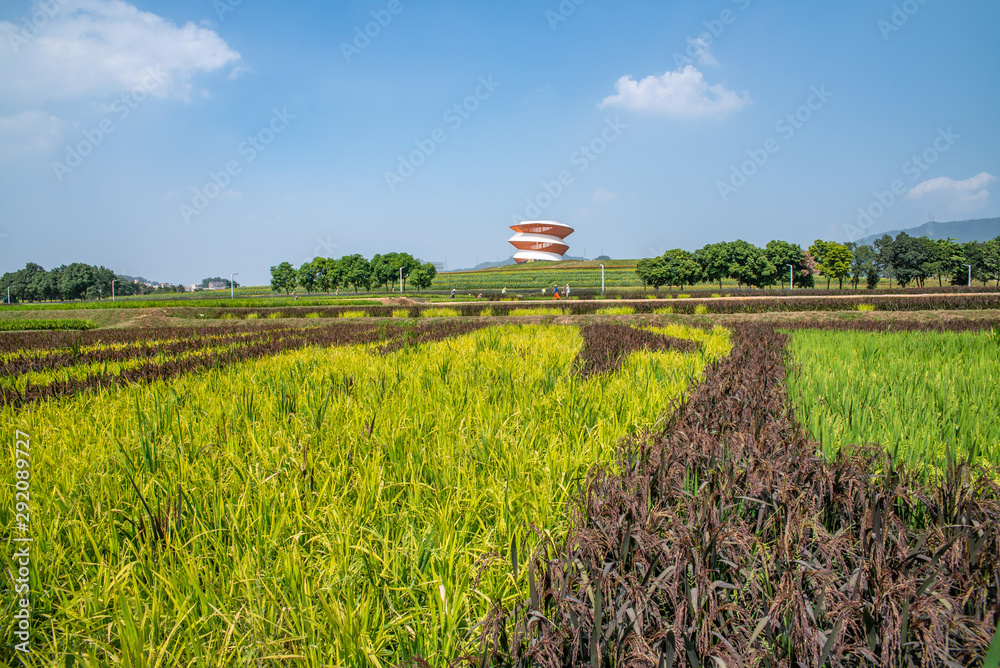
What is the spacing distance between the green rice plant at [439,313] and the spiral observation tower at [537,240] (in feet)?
390

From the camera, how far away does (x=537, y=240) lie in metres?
141

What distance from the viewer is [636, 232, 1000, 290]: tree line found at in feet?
246

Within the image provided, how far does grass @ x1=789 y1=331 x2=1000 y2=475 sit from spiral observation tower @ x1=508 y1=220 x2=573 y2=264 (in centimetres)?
13734

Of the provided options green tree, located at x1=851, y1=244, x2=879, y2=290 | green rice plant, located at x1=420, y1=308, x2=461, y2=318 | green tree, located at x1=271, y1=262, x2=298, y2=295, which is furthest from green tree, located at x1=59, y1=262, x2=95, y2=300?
green tree, located at x1=851, y1=244, x2=879, y2=290

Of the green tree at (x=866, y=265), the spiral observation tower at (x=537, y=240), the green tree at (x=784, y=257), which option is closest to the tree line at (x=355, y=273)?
the spiral observation tower at (x=537, y=240)

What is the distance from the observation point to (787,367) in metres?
5.90

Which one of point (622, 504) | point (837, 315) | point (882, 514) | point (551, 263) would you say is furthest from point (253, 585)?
point (551, 263)

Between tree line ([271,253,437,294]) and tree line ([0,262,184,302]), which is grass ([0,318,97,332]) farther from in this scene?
tree line ([0,262,184,302])

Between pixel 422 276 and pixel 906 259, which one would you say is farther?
pixel 422 276

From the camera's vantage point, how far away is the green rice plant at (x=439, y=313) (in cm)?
2332

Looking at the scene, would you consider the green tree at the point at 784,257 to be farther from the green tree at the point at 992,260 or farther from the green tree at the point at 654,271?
the green tree at the point at 992,260

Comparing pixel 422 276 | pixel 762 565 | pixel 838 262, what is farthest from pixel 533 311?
pixel 838 262

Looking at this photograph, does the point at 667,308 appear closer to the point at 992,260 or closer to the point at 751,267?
the point at 751,267

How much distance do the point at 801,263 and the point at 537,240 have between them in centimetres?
7564
